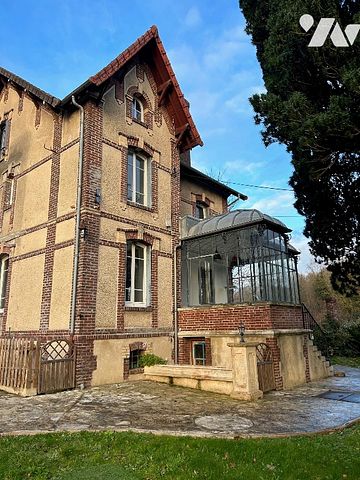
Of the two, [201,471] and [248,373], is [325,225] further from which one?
[201,471]

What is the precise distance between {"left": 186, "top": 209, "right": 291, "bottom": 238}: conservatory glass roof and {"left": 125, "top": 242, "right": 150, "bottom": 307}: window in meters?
1.95

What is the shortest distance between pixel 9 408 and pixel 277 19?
1094 cm

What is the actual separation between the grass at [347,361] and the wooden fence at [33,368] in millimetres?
12067

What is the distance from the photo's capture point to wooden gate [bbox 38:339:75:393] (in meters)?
8.51

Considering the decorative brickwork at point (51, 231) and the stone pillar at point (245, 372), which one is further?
the decorative brickwork at point (51, 231)

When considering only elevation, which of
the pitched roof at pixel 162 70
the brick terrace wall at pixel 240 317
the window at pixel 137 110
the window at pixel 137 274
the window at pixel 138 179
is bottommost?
the brick terrace wall at pixel 240 317

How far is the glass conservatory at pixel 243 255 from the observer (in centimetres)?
1095

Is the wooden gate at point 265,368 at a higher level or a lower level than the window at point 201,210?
lower

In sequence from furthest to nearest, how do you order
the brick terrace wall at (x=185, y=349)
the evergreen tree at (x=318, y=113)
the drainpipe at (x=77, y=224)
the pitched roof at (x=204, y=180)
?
1. the pitched roof at (x=204, y=180)
2. the brick terrace wall at (x=185, y=349)
3. the drainpipe at (x=77, y=224)
4. the evergreen tree at (x=318, y=113)

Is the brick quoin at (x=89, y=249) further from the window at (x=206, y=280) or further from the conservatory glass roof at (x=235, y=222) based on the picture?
the window at (x=206, y=280)

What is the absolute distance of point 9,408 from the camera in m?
6.99

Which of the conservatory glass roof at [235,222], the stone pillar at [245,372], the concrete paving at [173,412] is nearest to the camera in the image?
the concrete paving at [173,412]

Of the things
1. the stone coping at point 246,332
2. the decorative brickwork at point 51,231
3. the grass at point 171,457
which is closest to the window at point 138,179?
the decorative brickwork at point 51,231

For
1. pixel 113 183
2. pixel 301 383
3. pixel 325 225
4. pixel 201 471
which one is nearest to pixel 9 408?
pixel 201 471
